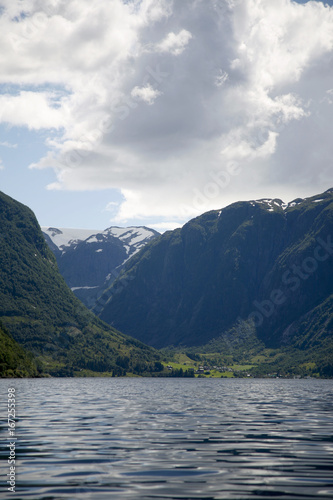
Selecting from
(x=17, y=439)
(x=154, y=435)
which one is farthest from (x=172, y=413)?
(x=17, y=439)

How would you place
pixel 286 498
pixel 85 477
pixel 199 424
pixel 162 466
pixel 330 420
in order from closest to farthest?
pixel 286 498
pixel 85 477
pixel 162 466
pixel 199 424
pixel 330 420

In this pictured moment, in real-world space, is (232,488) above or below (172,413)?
above

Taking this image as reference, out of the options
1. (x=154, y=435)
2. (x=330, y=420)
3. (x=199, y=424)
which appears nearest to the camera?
(x=154, y=435)

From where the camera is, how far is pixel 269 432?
42.9 metres

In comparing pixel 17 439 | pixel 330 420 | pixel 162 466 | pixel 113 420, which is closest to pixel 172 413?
pixel 113 420

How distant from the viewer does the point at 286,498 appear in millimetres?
20844

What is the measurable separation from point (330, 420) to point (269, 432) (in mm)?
14144

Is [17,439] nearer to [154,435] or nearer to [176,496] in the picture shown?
[154,435]

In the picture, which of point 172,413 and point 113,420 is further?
point 172,413

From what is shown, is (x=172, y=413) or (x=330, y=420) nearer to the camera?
(x=330, y=420)

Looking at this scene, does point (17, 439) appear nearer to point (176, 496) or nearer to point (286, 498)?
point (176, 496)

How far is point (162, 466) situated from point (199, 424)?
2232 centimetres

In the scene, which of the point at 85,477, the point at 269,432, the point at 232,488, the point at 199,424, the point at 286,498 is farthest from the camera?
A: the point at 199,424

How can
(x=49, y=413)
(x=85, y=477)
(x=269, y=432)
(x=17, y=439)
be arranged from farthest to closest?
(x=49, y=413), (x=269, y=432), (x=17, y=439), (x=85, y=477)
